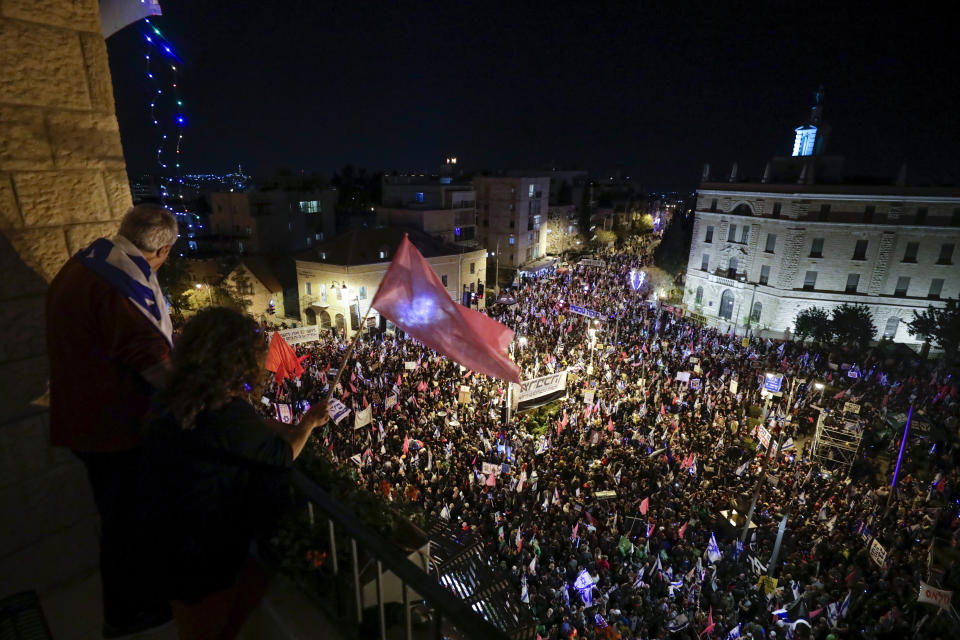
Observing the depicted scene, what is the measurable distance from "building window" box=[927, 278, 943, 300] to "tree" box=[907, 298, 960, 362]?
1430 millimetres

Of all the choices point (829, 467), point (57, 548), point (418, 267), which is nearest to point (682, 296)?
point (829, 467)

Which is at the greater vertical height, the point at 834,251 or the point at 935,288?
the point at 834,251

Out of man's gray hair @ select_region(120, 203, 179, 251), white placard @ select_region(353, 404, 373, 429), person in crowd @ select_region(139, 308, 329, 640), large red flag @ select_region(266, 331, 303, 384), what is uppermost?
man's gray hair @ select_region(120, 203, 179, 251)

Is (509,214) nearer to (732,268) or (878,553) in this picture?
(732,268)

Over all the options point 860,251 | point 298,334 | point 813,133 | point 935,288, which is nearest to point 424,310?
point 298,334

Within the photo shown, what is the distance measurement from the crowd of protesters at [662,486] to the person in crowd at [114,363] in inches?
160

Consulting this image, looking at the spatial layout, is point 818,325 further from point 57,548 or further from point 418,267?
point 57,548

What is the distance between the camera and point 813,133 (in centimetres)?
4175

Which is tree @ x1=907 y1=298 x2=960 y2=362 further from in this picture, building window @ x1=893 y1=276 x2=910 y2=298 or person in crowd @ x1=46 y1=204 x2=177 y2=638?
person in crowd @ x1=46 y1=204 x2=177 y2=638

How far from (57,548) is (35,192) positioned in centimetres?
246

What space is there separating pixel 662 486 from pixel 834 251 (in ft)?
98.4

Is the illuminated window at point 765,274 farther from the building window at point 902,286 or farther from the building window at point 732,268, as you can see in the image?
the building window at point 902,286

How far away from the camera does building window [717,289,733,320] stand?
126ft

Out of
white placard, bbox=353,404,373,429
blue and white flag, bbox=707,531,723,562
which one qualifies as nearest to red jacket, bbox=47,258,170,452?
blue and white flag, bbox=707,531,723,562
